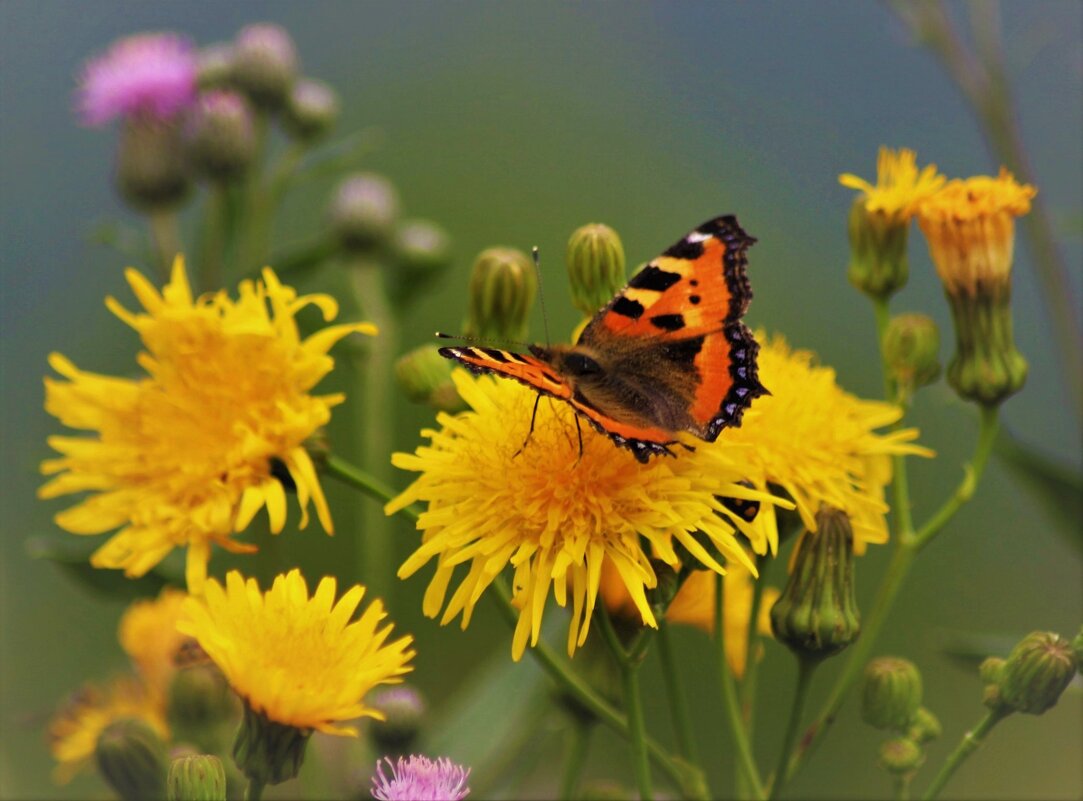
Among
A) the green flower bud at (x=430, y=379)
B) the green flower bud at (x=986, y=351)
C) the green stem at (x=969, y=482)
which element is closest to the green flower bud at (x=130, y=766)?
the green flower bud at (x=430, y=379)

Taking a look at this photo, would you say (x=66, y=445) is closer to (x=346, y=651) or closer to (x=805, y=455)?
(x=346, y=651)

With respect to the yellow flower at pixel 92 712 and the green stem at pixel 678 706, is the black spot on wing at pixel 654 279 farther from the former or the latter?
the yellow flower at pixel 92 712

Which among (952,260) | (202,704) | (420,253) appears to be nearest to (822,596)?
(952,260)

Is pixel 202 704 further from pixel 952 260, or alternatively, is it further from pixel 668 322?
pixel 952 260

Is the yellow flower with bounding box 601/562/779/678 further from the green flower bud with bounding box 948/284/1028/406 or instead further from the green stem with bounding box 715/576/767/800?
the green flower bud with bounding box 948/284/1028/406

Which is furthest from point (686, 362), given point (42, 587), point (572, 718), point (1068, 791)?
point (42, 587)

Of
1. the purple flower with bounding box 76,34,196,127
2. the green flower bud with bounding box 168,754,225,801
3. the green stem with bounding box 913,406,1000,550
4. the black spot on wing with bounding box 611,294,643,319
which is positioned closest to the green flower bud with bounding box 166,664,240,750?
the green flower bud with bounding box 168,754,225,801

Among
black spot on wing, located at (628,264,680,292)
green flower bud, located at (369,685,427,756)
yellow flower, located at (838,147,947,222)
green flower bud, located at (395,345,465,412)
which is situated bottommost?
green flower bud, located at (369,685,427,756)
